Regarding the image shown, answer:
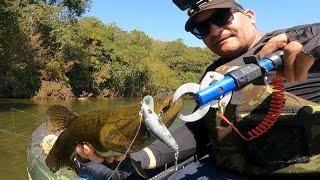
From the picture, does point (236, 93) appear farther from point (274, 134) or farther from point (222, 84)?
point (222, 84)

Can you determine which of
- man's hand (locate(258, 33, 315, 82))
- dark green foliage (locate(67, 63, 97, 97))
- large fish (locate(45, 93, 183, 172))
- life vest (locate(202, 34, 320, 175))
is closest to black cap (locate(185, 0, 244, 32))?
life vest (locate(202, 34, 320, 175))

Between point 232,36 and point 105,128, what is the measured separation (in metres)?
0.93

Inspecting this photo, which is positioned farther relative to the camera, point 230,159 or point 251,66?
point 230,159

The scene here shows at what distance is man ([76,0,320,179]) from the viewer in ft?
6.95

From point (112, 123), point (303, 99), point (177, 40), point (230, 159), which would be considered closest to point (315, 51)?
point (303, 99)

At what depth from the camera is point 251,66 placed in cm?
206

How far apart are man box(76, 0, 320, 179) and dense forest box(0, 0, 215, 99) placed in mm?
20294

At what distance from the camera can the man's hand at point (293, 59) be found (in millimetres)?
2037

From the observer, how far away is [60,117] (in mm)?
2746

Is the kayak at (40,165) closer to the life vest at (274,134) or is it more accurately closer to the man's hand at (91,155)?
the man's hand at (91,155)

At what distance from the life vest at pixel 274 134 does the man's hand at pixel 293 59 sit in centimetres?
22

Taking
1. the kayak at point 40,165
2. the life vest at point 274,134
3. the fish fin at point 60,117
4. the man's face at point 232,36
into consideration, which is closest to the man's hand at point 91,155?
the fish fin at point 60,117

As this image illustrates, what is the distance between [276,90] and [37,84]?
3089cm

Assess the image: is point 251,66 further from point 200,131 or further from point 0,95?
point 0,95
